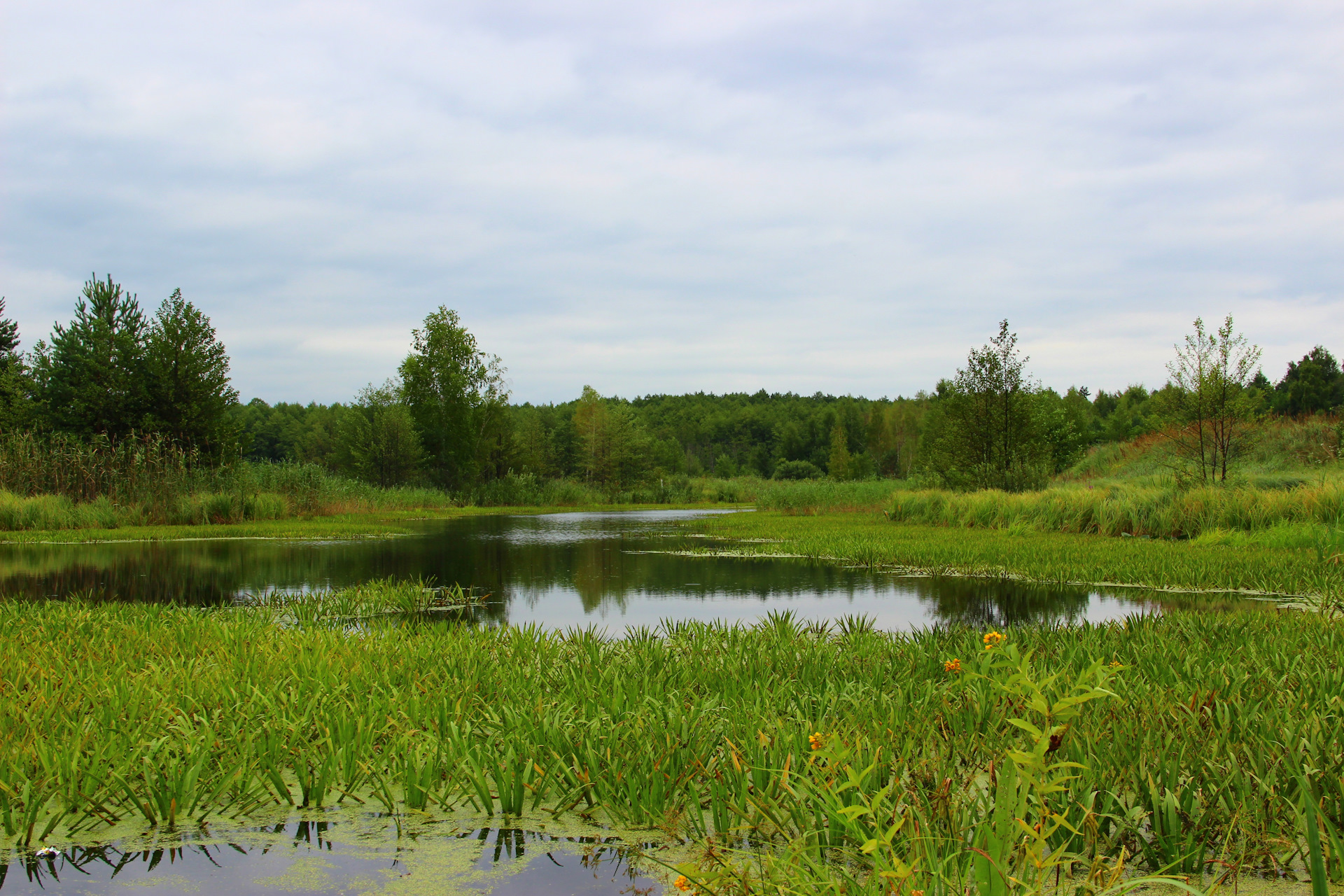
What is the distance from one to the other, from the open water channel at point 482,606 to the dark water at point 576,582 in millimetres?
53

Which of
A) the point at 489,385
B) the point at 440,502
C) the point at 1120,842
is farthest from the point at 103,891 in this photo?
the point at 489,385

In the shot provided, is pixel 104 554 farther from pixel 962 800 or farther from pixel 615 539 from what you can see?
pixel 962 800

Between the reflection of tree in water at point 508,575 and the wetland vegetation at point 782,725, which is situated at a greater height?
the wetland vegetation at point 782,725

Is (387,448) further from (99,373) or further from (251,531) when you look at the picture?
(251,531)

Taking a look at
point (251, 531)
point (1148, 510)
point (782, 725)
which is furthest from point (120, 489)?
point (1148, 510)

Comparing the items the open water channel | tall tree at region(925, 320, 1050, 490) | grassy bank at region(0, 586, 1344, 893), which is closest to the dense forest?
tall tree at region(925, 320, 1050, 490)

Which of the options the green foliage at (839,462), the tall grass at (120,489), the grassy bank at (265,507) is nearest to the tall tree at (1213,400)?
the grassy bank at (265,507)

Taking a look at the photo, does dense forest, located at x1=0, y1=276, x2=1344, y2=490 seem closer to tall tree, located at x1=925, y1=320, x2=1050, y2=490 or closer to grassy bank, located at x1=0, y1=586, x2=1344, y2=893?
tall tree, located at x1=925, y1=320, x2=1050, y2=490

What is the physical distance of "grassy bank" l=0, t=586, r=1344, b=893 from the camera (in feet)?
8.27

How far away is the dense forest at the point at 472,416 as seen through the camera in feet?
80.4

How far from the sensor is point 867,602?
9.48m

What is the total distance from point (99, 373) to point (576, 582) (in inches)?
989

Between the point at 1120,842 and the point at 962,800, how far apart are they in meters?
0.54

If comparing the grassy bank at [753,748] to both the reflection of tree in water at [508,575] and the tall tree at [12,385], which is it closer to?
the reflection of tree in water at [508,575]
